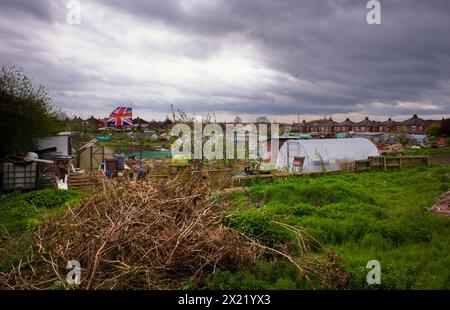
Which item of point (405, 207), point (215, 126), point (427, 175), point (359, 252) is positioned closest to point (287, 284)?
point (359, 252)

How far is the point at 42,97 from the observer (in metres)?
21.0

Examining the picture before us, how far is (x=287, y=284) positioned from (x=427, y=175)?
12564 millimetres

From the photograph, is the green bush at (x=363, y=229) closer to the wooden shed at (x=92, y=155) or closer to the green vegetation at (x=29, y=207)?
the green vegetation at (x=29, y=207)

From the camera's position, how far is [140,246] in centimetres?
530

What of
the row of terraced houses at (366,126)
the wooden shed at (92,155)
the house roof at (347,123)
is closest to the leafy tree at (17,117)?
the wooden shed at (92,155)

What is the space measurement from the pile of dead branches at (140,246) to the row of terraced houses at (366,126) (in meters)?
74.1

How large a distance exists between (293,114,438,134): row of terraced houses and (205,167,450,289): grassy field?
68.3 m

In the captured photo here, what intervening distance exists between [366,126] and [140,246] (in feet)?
283

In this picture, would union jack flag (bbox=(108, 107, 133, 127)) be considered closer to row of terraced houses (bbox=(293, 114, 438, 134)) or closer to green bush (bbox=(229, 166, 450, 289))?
green bush (bbox=(229, 166, 450, 289))

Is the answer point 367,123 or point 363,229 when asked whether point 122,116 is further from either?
point 367,123

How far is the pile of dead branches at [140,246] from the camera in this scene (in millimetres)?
5086
